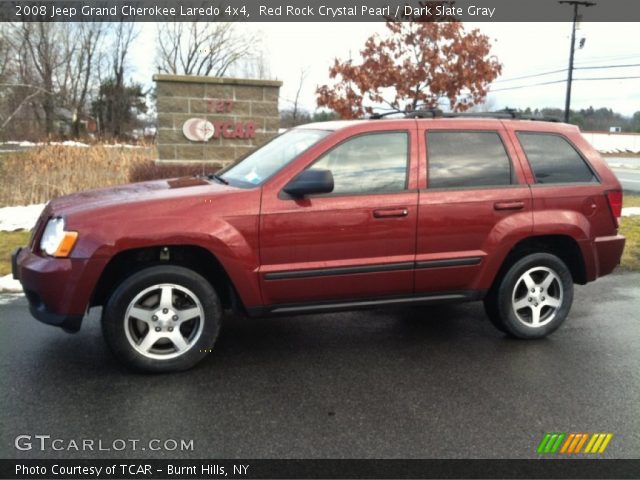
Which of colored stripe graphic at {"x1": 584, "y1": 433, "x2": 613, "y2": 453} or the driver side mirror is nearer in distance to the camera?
colored stripe graphic at {"x1": 584, "y1": 433, "x2": 613, "y2": 453}

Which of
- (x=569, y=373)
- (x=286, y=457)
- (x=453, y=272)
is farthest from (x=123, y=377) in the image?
(x=569, y=373)

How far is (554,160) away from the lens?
4.77 metres

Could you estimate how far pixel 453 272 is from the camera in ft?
14.5

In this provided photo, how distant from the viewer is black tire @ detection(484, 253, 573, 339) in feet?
15.2

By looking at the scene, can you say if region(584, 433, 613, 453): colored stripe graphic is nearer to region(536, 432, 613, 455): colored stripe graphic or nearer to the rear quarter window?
region(536, 432, 613, 455): colored stripe graphic

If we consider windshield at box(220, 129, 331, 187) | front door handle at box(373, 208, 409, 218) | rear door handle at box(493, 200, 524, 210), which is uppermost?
windshield at box(220, 129, 331, 187)

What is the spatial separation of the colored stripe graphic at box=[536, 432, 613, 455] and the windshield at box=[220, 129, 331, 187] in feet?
8.11

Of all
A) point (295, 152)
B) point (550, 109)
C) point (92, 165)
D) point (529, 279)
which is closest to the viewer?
point (295, 152)

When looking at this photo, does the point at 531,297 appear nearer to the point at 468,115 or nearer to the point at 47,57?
the point at 468,115

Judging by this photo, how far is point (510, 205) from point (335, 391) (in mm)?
2053

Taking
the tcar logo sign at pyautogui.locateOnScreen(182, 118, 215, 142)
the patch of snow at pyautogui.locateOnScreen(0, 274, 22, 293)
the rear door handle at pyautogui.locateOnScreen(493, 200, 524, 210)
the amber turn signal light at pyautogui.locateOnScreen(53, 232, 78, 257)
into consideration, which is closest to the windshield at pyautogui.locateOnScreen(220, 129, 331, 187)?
the amber turn signal light at pyautogui.locateOnScreen(53, 232, 78, 257)

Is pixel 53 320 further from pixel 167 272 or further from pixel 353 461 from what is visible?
pixel 353 461

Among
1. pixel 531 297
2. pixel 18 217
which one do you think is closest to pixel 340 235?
pixel 531 297

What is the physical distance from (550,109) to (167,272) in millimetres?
38355
